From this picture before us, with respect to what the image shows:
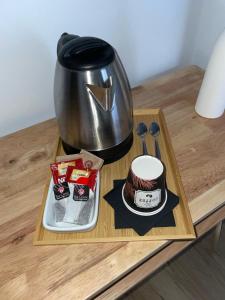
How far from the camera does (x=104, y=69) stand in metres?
0.54

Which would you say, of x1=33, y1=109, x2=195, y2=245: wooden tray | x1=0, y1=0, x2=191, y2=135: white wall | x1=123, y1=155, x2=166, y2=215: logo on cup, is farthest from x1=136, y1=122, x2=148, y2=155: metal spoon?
x1=0, y1=0, x2=191, y2=135: white wall

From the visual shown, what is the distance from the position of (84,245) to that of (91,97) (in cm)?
30

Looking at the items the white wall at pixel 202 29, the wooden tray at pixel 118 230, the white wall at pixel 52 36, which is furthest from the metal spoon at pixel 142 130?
the white wall at pixel 202 29

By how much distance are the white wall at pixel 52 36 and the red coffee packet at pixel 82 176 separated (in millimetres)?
336

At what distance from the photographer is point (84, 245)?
1.79 ft

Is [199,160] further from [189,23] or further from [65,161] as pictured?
[189,23]

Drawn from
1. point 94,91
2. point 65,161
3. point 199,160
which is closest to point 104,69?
point 94,91

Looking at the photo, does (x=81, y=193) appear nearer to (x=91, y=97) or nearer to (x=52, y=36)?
(x=91, y=97)

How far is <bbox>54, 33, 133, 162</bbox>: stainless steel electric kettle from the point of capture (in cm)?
54

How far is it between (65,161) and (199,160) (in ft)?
1.10

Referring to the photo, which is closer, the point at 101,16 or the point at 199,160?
the point at 199,160

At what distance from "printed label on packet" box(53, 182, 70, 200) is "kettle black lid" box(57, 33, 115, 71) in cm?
25

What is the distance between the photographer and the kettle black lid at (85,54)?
1.74 ft

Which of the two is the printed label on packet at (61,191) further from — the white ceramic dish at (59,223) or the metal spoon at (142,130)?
the metal spoon at (142,130)
